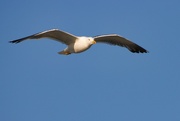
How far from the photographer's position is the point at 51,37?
555 inches

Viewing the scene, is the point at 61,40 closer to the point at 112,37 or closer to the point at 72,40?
the point at 72,40

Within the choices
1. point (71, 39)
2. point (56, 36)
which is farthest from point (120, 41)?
point (56, 36)

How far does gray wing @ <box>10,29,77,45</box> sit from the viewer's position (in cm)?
1356

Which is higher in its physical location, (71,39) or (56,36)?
(56,36)

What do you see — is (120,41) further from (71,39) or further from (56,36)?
(56,36)

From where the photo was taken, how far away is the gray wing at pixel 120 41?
49.7 ft

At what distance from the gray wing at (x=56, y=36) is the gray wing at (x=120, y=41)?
115 centimetres

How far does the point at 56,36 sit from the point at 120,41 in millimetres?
2729

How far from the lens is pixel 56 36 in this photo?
46.2 feet

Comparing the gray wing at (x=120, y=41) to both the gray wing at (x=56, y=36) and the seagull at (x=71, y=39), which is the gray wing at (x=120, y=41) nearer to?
the seagull at (x=71, y=39)

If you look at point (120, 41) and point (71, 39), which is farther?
point (120, 41)

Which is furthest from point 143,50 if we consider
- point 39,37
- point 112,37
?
point 39,37

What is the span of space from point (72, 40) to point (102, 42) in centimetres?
160

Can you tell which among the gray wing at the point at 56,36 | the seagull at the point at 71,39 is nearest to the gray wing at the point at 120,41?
the seagull at the point at 71,39
